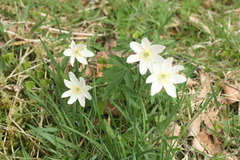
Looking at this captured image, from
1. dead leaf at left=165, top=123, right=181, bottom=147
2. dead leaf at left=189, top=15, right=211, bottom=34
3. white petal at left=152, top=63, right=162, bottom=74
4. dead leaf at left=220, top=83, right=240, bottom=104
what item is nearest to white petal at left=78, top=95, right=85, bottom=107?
white petal at left=152, top=63, right=162, bottom=74

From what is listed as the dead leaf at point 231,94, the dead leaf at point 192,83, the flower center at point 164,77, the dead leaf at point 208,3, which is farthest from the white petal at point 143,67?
the dead leaf at point 208,3

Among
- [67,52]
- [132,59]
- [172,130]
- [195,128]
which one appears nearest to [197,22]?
[195,128]

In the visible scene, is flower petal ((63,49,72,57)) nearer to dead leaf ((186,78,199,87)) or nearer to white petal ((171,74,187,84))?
white petal ((171,74,187,84))

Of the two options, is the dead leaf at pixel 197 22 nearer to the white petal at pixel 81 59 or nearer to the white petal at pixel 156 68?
the white petal at pixel 156 68

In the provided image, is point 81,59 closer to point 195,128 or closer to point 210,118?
point 195,128

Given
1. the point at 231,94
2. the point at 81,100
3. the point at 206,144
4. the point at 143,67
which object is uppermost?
the point at 143,67

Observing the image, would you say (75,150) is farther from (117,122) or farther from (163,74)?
(163,74)

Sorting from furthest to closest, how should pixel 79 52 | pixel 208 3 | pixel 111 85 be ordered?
pixel 208 3 < pixel 79 52 < pixel 111 85
